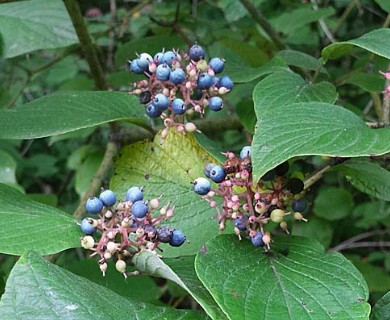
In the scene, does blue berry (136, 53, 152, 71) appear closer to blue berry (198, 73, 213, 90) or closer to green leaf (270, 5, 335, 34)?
blue berry (198, 73, 213, 90)

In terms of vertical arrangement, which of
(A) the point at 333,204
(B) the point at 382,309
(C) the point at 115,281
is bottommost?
(A) the point at 333,204

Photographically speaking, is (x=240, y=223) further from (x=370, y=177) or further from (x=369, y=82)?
(x=369, y=82)

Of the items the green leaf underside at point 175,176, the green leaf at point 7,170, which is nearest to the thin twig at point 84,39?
the green leaf at point 7,170

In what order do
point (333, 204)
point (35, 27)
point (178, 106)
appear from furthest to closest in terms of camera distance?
1. point (333, 204)
2. point (35, 27)
3. point (178, 106)

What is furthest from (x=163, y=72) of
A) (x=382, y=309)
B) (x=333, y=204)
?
(x=333, y=204)

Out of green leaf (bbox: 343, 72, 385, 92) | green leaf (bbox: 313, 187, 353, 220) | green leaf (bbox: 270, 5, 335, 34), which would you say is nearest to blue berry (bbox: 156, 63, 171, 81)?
green leaf (bbox: 343, 72, 385, 92)
